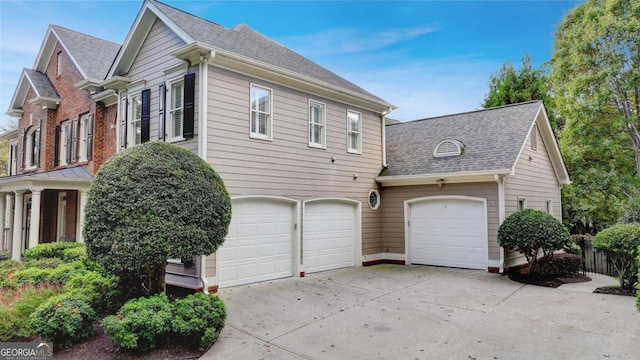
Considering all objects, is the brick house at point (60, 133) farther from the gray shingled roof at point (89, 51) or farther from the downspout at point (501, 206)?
the downspout at point (501, 206)

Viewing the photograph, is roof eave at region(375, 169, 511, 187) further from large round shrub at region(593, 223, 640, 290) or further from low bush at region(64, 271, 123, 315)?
low bush at region(64, 271, 123, 315)

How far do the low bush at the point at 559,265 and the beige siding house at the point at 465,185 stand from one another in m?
0.87

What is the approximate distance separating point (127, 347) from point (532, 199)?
1221cm

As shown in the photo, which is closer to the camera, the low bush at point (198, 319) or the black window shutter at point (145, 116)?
the low bush at point (198, 319)

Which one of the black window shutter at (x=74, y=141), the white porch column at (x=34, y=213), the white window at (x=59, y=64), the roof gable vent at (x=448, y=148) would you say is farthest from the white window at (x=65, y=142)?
the roof gable vent at (x=448, y=148)

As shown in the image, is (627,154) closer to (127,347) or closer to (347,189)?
(347,189)

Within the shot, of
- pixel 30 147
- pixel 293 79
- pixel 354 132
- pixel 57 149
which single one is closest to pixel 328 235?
pixel 354 132

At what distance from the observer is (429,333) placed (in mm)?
5637

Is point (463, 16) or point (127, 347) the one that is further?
point (463, 16)

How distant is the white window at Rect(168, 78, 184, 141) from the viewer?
876cm

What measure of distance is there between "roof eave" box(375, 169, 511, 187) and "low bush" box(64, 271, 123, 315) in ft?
27.6

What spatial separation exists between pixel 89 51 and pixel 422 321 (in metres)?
14.8

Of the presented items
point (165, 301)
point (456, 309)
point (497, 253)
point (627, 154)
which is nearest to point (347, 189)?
point (497, 253)

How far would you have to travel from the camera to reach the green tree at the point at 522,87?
19.1 metres
